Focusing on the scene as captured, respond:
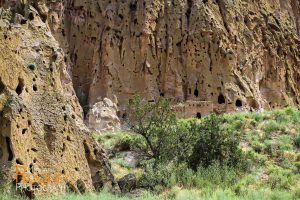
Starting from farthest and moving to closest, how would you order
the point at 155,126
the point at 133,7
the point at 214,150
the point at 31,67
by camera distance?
the point at 133,7 < the point at 155,126 < the point at 214,150 < the point at 31,67

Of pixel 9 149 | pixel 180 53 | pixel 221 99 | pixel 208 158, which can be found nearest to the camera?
pixel 9 149

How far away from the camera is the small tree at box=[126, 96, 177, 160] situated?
758 inches

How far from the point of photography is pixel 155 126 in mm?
20109

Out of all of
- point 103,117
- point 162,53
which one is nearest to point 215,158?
point 103,117

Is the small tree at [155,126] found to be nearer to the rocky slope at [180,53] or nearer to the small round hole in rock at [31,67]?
the small round hole in rock at [31,67]

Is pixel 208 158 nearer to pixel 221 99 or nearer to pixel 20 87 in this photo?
pixel 20 87

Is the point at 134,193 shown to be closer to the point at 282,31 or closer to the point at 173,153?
the point at 173,153

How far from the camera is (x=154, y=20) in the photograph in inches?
1585

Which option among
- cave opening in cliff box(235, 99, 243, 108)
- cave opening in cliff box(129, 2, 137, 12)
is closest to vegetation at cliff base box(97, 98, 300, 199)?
cave opening in cliff box(235, 99, 243, 108)

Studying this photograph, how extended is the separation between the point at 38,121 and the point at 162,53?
96.1 ft

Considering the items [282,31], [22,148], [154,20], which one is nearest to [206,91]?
[154,20]

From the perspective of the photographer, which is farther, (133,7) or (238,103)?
(133,7)

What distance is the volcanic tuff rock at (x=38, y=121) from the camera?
10.1m

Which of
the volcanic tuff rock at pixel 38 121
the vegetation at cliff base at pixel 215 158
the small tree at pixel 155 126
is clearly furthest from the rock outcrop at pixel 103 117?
the volcanic tuff rock at pixel 38 121
